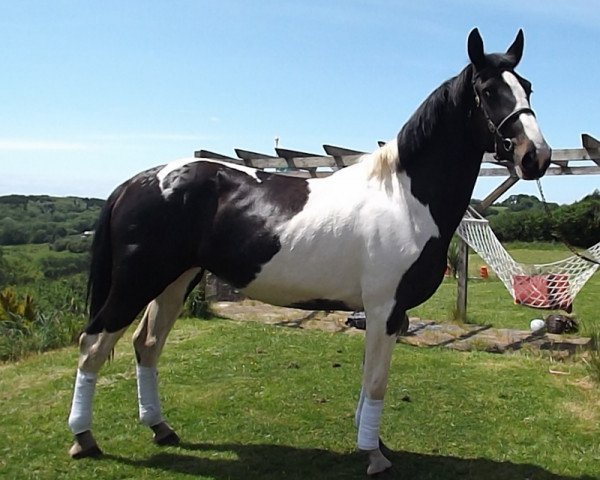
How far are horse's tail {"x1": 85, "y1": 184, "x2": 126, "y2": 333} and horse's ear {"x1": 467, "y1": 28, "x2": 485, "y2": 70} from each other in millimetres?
2006

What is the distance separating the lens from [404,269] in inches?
119

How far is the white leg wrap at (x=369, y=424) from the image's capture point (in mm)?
3174

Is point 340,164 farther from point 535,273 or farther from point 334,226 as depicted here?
point 334,226

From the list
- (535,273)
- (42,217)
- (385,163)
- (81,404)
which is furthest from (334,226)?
(42,217)

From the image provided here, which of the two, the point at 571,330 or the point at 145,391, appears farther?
the point at 571,330

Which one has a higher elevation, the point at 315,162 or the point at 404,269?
the point at 315,162

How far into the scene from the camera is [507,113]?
2.84m

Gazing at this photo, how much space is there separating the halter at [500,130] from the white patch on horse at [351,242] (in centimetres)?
45

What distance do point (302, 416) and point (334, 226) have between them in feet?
5.29

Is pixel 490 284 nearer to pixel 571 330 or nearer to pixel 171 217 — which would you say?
pixel 571 330

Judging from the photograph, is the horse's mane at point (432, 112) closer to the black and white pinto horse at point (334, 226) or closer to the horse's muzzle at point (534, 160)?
the black and white pinto horse at point (334, 226)

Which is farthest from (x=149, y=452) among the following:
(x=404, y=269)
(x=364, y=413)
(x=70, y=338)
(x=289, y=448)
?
(x=70, y=338)

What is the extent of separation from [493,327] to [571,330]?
956mm

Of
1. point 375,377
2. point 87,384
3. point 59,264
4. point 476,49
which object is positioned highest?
point 476,49
